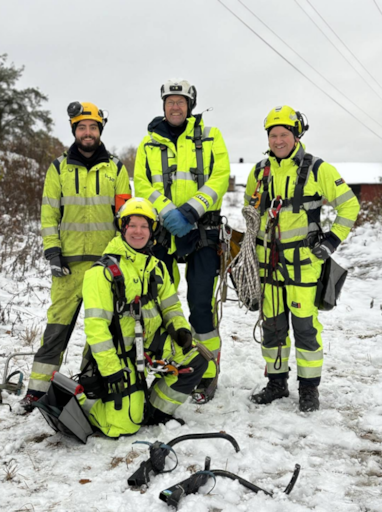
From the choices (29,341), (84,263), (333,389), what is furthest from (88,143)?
(333,389)

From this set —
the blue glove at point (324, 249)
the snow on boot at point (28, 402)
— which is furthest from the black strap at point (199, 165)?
the snow on boot at point (28, 402)

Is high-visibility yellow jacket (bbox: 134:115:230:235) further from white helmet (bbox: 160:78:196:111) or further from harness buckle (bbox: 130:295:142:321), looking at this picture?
harness buckle (bbox: 130:295:142:321)

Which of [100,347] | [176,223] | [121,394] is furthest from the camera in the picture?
[176,223]

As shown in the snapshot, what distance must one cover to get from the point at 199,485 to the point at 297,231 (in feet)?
7.44

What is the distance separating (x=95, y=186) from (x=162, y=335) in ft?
4.91

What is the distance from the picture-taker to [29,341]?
5.30 m

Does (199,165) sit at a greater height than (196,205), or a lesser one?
greater

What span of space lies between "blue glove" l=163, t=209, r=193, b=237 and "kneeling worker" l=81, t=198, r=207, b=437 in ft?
0.97

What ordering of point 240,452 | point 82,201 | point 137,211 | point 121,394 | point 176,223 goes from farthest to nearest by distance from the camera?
point 82,201, point 176,223, point 137,211, point 121,394, point 240,452

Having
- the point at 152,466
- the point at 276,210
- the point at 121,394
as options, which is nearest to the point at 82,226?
the point at 121,394

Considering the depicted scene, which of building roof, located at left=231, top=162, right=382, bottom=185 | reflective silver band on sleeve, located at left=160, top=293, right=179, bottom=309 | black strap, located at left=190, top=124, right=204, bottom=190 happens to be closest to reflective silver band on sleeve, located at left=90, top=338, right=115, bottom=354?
reflective silver band on sleeve, located at left=160, top=293, right=179, bottom=309

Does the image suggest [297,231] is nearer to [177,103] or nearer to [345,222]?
[345,222]

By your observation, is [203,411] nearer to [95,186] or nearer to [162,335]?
[162,335]

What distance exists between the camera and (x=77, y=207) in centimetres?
411
